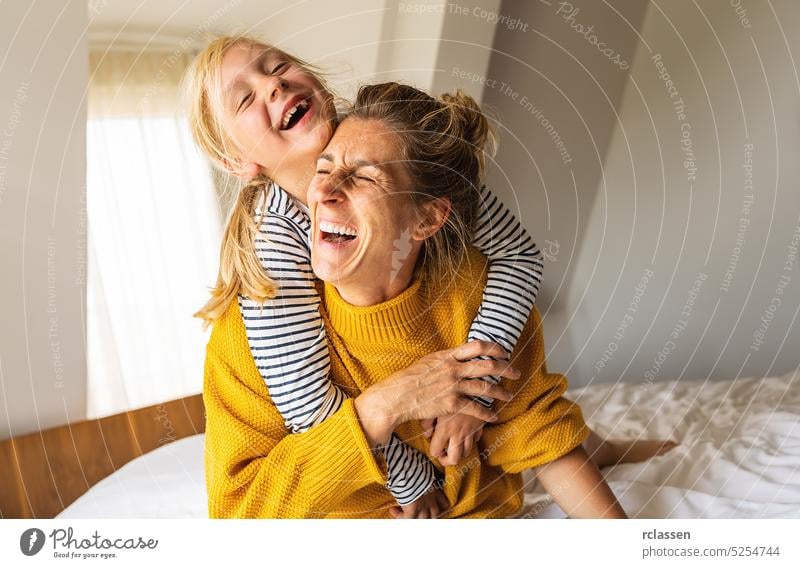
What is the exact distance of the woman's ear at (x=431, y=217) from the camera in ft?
2.06

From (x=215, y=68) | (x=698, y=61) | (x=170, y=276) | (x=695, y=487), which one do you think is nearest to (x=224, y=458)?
(x=170, y=276)

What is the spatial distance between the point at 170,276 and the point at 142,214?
0.06 m

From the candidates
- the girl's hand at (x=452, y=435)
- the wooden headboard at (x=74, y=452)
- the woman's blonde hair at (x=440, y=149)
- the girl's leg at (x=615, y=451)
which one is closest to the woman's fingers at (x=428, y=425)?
the girl's hand at (x=452, y=435)

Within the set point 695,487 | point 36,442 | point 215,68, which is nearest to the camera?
point 215,68

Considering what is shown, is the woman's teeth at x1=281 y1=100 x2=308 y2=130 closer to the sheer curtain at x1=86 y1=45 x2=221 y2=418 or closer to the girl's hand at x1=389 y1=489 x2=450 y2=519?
the sheer curtain at x1=86 y1=45 x2=221 y2=418

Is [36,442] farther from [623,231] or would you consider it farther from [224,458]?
[623,231]

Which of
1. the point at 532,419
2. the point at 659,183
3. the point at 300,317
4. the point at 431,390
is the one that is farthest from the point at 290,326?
the point at 659,183

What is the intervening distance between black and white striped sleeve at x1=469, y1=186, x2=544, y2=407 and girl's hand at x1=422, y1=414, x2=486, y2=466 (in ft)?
0.07

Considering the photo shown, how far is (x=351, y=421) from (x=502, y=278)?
168 mm

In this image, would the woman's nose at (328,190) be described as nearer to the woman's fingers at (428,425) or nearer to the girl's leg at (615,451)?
the woman's fingers at (428,425)

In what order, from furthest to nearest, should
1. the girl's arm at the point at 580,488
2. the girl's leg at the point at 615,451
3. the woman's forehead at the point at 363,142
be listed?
the girl's leg at the point at 615,451, the girl's arm at the point at 580,488, the woman's forehead at the point at 363,142

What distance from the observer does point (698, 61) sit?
95 cm

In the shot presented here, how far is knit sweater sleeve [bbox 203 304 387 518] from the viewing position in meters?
0.64
